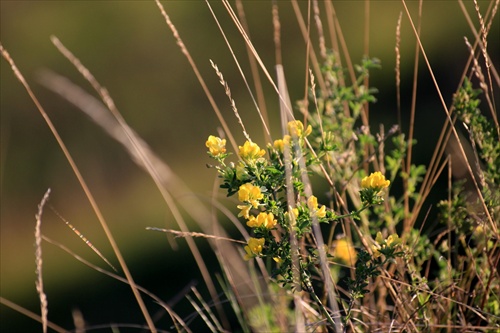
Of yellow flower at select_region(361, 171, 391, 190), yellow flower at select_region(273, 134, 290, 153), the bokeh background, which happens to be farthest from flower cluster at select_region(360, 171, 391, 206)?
the bokeh background

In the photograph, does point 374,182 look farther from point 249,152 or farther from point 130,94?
point 130,94

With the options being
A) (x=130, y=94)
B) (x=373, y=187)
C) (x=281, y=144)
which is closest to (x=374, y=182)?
(x=373, y=187)

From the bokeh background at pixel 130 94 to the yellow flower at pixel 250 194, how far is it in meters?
4.09

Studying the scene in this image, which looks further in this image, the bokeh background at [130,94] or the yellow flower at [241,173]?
the bokeh background at [130,94]

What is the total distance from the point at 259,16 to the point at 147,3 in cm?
113

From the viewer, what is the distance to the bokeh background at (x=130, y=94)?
5.61 m

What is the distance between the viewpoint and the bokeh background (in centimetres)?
561

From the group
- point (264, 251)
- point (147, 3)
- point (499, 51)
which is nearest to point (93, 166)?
point (147, 3)

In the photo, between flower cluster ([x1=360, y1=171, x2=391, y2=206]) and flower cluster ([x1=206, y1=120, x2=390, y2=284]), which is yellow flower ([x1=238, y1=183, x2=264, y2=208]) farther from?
flower cluster ([x1=360, y1=171, x2=391, y2=206])

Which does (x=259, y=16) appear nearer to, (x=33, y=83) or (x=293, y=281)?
(x=33, y=83)

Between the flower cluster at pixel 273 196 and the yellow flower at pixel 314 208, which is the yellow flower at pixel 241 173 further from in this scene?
the yellow flower at pixel 314 208

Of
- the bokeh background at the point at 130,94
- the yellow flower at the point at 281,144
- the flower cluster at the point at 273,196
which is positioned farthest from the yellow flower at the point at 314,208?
the bokeh background at the point at 130,94

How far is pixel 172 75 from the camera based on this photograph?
651cm

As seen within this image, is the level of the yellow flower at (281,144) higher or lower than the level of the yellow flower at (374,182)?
higher
